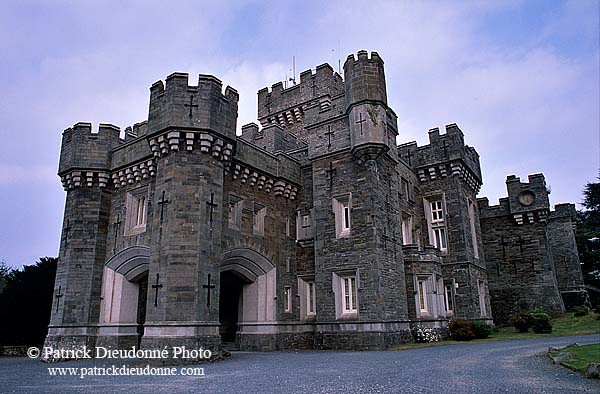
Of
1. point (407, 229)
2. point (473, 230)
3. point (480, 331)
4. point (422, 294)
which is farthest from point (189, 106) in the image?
point (473, 230)

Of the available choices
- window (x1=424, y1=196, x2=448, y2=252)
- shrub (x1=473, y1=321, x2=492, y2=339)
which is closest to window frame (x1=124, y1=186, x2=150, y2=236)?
window (x1=424, y1=196, x2=448, y2=252)

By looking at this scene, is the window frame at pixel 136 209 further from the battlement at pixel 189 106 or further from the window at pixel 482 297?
the window at pixel 482 297

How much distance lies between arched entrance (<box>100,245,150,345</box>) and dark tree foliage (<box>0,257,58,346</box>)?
21.2ft

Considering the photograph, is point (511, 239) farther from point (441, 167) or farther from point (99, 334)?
point (99, 334)

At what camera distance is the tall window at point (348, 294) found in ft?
63.0

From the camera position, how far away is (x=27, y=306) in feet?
73.3

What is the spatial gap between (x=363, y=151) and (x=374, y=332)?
26.3 feet

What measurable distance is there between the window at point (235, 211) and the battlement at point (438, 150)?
12014 mm

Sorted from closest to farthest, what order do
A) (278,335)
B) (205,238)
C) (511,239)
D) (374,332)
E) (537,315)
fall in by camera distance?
(205,238), (374,332), (278,335), (537,315), (511,239)

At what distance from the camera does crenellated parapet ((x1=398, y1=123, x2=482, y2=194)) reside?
25.6 metres

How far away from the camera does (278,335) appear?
19172 millimetres

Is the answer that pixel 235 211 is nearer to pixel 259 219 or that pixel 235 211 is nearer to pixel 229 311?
pixel 259 219

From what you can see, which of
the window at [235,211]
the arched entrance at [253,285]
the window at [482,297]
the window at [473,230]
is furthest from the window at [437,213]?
the window at [235,211]

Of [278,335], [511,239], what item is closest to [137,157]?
[278,335]
